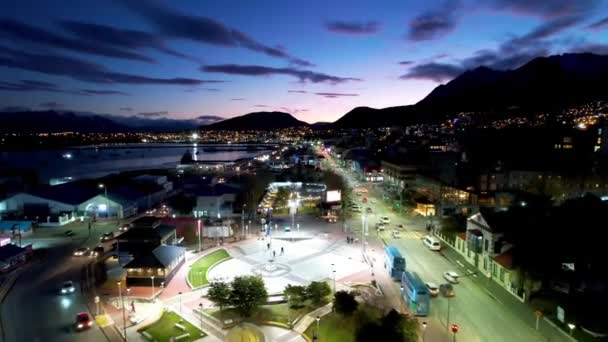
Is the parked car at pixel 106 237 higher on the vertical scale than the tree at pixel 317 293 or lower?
lower

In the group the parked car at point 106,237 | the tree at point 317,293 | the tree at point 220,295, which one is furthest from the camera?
the parked car at point 106,237

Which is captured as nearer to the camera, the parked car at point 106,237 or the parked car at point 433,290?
the parked car at point 433,290

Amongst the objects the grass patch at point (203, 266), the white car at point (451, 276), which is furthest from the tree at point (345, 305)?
the grass patch at point (203, 266)

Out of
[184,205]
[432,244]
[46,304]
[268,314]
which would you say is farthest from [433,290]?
[184,205]

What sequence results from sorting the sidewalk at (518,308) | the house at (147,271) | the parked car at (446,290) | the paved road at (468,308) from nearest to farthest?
the sidewalk at (518,308) < the paved road at (468,308) < the parked car at (446,290) < the house at (147,271)

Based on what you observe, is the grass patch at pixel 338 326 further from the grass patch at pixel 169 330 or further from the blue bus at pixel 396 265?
the grass patch at pixel 169 330

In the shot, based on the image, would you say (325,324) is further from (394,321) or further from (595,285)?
(595,285)

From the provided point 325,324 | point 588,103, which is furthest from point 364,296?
point 588,103

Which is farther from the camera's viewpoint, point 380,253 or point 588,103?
point 588,103

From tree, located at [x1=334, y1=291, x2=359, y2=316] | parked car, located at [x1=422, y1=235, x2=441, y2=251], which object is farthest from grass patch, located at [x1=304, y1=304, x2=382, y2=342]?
parked car, located at [x1=422, y1=235, x2=441, y2=251]
